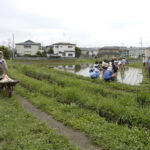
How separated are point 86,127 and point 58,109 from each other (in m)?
1.56

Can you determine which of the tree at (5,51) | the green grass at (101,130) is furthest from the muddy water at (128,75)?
the tree at (5,51)

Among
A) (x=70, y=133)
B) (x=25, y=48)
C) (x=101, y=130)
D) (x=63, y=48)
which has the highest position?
(x=63, y=48)

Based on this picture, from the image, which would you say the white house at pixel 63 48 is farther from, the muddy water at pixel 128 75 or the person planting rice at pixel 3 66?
the person planting rice at pixel 3 66

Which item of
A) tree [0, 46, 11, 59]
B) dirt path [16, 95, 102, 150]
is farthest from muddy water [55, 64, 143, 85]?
tree [0, 46, 11, 59]

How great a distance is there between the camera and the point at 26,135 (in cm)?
357

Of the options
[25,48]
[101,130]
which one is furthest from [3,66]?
[25,48]

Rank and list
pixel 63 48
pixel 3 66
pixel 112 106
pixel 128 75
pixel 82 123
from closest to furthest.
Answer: pixel 82 123, pixel 112 106, pixel 3 66, pixel 128 75, pixel 63 48

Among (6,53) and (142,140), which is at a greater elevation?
(6,53)

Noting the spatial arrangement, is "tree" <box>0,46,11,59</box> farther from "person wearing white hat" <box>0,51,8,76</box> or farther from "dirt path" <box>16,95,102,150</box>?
"dirt path" <box>16,95,102,150</box>

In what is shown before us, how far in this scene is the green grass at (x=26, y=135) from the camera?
318 centimetres

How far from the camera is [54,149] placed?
10.2 feet

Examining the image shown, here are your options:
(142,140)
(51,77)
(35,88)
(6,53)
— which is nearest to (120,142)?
(142,140)

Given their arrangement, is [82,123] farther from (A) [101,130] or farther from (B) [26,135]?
(B) [26,135]

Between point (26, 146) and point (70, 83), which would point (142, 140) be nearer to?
point (26, 146)
